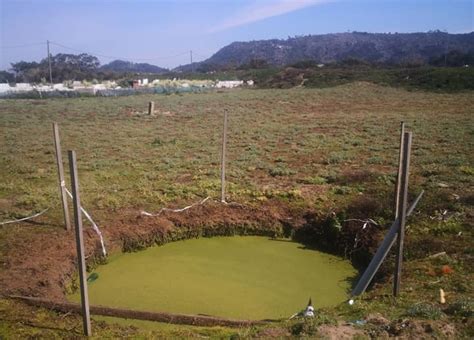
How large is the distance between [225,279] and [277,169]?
188 inches

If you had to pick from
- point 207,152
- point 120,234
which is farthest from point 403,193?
point 207,152

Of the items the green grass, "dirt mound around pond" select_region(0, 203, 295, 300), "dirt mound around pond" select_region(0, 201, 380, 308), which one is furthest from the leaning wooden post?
the green grass

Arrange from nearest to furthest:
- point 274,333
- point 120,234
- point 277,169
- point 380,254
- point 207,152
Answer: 1. point 274,333
2. point 380,254
3. point 120,234
4. point 277,169
5. point 207,152

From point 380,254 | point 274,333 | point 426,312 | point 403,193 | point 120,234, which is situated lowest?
point 120,234

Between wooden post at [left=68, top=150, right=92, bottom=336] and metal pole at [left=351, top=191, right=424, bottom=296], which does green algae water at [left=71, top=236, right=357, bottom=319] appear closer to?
metal pole at [left=351, top=191, right=424, bottom=296]

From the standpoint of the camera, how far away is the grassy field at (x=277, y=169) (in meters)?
6.30

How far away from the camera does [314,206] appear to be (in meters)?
7.96

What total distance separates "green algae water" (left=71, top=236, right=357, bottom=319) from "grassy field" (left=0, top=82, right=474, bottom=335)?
37.0 inches

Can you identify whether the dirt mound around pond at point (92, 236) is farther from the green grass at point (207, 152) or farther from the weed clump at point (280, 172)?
the weed clump at point (280, 172)

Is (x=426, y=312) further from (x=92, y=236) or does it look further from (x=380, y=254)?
(x=92, y=236)

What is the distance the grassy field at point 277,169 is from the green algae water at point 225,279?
37.0 inches

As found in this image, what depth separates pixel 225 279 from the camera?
6125mm

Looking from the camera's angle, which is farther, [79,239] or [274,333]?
[79,239]

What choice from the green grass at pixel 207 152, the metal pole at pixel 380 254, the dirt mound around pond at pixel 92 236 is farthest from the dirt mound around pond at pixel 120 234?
the metal pole at pixel 380 254
